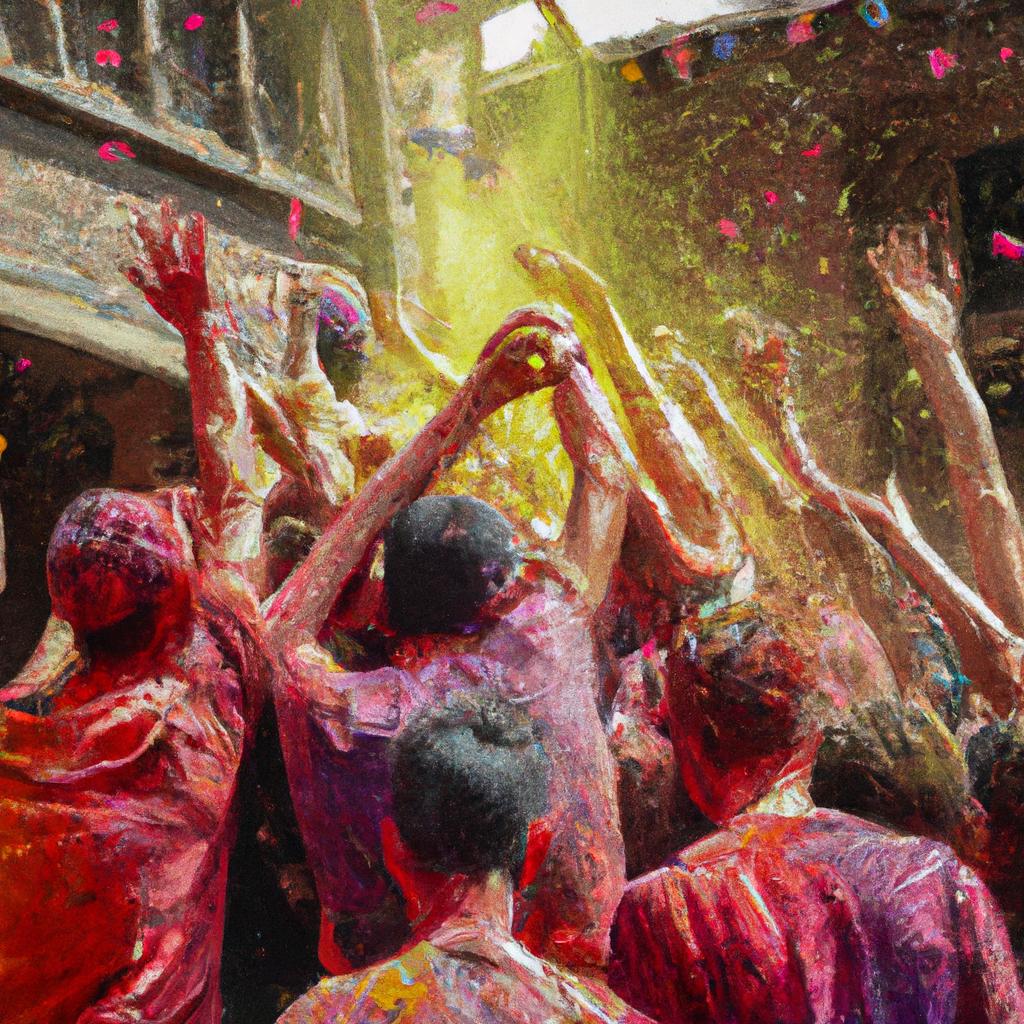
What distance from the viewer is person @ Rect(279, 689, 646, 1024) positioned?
0.89 meters

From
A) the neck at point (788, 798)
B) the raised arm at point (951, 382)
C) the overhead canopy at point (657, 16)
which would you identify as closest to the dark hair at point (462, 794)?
the neck at point (788, 798)

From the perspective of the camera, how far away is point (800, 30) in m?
2.09

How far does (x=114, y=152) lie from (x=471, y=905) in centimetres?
130

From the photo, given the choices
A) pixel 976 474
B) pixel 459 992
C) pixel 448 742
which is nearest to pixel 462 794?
pixel 448 742

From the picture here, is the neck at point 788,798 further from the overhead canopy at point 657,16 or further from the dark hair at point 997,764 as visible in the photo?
the overhead canopy at point 657,16

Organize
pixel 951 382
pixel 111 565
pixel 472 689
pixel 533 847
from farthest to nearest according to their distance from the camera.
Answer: pixel 951 382 < pixel 472 689 < pixel 111 565 < pixel 533 847

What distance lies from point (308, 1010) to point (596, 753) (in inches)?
28.0

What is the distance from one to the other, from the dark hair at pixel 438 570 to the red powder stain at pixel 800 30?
128 cm

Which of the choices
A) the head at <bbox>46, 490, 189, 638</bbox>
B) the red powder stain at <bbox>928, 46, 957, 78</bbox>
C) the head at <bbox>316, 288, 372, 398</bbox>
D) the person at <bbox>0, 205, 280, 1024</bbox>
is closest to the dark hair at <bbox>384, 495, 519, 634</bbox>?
the person at <bbox>0, 205, 280, 1024</bbox>

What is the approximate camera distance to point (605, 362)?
2.00m

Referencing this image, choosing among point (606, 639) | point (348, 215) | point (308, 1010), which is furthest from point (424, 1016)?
point (348, 215)

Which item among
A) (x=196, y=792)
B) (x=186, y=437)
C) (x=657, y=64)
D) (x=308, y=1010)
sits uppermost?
(x=657, y=64)

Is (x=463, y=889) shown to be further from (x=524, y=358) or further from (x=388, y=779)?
(x=524, y=358)

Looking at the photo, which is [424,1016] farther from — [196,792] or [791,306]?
[791,306]
